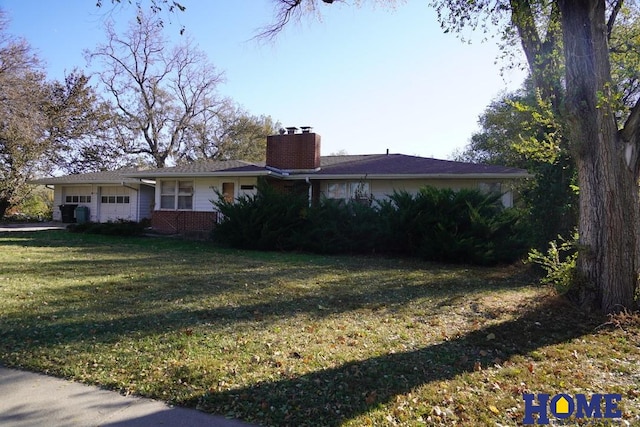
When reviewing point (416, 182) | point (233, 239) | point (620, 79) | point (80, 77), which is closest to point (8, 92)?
point (233, 239)

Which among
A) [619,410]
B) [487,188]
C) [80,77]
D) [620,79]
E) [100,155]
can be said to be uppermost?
[80,77]

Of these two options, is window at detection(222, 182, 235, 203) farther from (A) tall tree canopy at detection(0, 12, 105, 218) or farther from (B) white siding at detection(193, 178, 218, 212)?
(A) tall tree canopy at detection(0, 12, 105, 218)

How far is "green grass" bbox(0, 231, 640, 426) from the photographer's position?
3.15 m

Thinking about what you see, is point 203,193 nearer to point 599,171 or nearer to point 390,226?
point 390,226

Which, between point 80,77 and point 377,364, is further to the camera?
point 80,77

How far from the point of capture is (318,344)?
4.36 metres

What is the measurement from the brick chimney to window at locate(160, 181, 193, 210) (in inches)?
147

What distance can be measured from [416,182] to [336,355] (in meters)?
12.6

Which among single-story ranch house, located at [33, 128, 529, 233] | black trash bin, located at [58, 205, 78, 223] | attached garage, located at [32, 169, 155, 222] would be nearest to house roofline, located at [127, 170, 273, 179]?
single-story ranch house, located at [33, 128, 529, 233]

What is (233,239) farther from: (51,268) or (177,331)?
(177,331)

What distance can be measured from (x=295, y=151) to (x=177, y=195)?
551 cm

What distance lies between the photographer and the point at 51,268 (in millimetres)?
8812

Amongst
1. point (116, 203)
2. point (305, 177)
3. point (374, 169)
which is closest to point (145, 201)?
point (116, 203)

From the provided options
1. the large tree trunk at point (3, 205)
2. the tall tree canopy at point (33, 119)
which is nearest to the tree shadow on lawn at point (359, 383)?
the tall tree canopy at point (33, 119)
